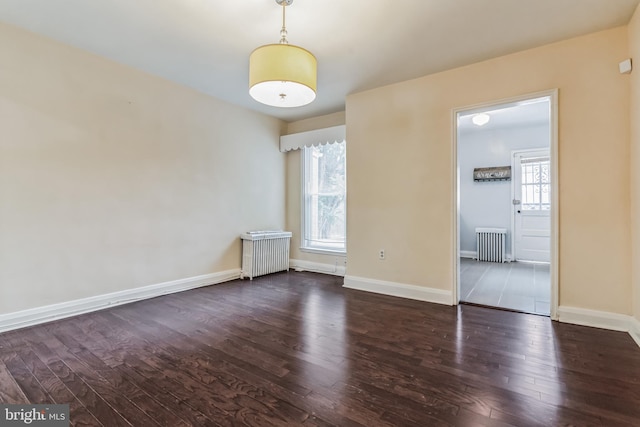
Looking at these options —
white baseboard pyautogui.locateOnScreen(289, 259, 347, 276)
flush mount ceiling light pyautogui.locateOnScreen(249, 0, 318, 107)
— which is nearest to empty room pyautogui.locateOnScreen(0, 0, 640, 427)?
flush mount ceiling light pyautogui.locateOnScreen(249, 0, 318, 107)

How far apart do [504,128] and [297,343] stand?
605 centimetres

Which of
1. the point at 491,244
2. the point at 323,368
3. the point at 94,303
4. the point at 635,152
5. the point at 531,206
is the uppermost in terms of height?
the point at 635,152

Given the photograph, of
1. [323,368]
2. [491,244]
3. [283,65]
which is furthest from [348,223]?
[491,244]

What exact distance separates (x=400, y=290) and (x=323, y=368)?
1.96 m

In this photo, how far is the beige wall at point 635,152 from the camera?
2350 millimetres

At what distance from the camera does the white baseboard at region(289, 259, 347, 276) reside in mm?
4773

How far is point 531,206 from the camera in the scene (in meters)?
5.86

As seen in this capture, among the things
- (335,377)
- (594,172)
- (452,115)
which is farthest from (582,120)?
(335,377)

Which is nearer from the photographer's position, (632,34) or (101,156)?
(632,34)

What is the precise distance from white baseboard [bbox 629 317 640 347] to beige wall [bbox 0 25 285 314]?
4.44m

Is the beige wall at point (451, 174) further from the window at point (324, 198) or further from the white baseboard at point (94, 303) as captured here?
the white baseboard at point (94, 303)

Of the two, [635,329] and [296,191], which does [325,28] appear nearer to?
[296,191]

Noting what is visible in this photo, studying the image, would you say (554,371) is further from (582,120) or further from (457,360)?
(582,120)

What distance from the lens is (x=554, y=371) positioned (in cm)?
192
